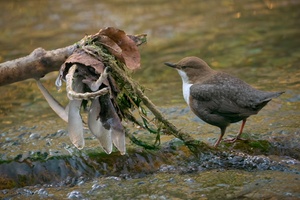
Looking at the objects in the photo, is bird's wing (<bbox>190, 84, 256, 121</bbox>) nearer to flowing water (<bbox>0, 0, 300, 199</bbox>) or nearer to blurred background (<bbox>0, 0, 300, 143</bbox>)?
flowing water (<bbox>0, 0, 300, 199</bbox>)

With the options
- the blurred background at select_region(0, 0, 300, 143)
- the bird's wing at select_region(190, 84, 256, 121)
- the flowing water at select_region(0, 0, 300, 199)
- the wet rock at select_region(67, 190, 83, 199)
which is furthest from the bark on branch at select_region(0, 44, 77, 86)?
the blurred background at select_region(0, 0, 300, 143)

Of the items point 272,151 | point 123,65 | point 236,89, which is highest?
point 123,65

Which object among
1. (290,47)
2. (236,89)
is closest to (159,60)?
(290,47)

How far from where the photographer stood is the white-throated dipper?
5445mm

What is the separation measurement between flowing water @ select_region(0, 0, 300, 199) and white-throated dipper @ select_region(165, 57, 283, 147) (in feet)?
0.81

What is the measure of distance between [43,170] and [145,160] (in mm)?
863

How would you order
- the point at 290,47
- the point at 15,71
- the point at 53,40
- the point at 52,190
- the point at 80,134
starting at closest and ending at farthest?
the point at 80,134 < the point at 15,71 < the point at 52,190 < the point at 290,47 < the point at 53,40

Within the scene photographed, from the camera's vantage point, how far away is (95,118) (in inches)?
165

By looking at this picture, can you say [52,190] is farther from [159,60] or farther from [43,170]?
[159,60]

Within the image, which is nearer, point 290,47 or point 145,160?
point 145,160

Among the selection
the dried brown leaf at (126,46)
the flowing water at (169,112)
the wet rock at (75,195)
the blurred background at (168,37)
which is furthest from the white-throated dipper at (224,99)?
the dried brown leaf at (126,46)

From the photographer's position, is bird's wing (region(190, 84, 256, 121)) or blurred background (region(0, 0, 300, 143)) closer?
bird's wing (region(190, 84, 256, 121))

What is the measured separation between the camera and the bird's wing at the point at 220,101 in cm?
547

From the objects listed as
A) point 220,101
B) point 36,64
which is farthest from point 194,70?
point 36,64
